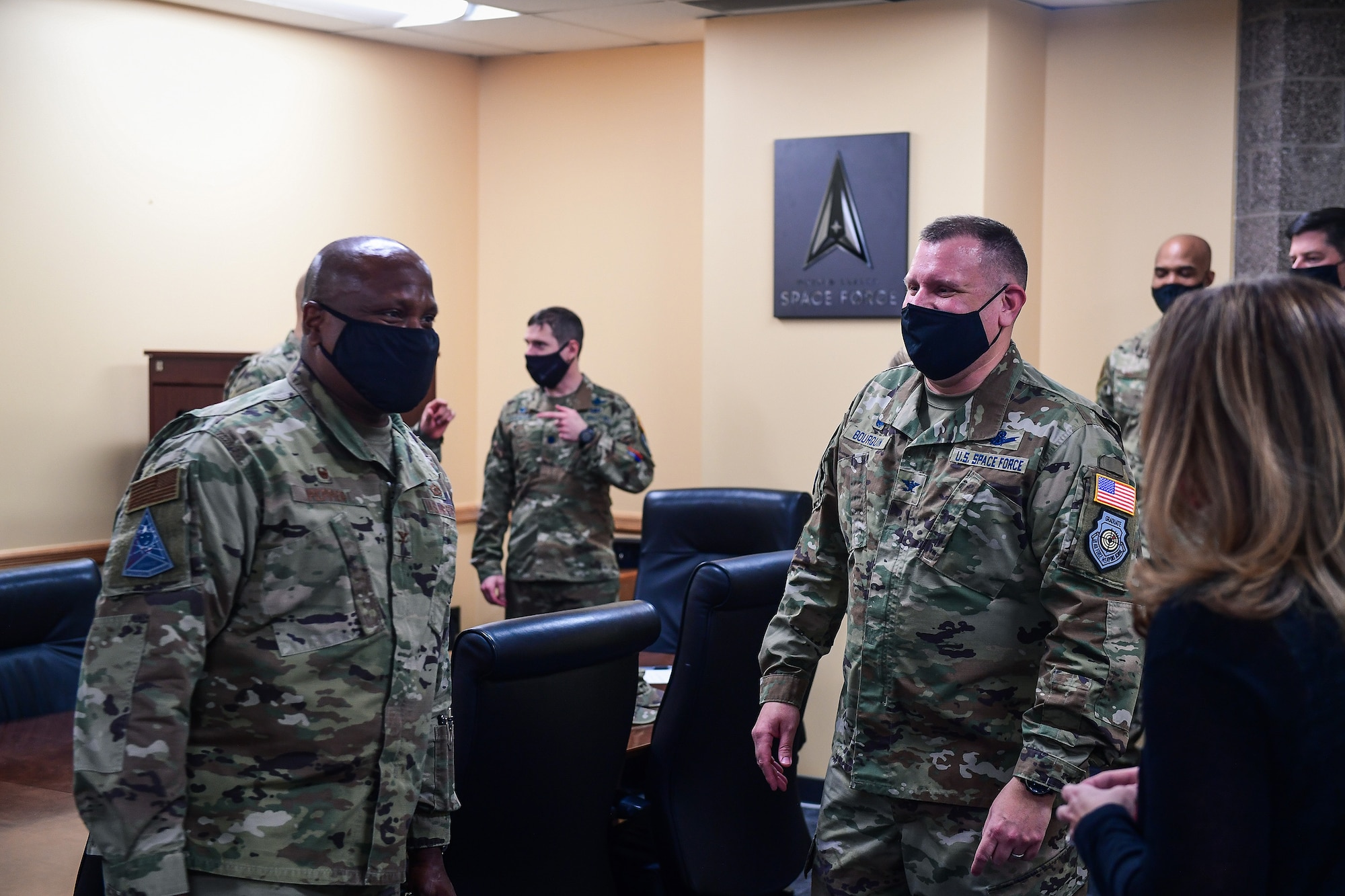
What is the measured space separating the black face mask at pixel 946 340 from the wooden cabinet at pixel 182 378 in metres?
2.57

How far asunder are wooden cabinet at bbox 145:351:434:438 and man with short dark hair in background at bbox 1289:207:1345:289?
2631 millimetres

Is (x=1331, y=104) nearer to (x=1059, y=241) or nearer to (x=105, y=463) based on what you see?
(x=1059, y=241)

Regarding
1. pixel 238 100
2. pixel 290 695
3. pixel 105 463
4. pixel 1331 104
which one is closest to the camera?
pixel 290 695

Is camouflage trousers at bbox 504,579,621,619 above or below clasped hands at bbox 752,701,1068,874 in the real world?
below

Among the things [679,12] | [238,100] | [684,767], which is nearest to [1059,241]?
[679,12]

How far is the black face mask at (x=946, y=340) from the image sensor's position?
2117 millimetres

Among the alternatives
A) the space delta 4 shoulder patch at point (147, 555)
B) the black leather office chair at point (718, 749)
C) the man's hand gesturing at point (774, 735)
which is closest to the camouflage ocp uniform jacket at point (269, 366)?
the black leather office chair at point (718, 749)

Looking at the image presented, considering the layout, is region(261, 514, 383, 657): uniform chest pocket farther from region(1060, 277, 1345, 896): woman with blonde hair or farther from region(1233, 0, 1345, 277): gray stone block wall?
region(1233, 0, 1345, 277): gray stone block wall

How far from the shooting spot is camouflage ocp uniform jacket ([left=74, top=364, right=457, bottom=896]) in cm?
155

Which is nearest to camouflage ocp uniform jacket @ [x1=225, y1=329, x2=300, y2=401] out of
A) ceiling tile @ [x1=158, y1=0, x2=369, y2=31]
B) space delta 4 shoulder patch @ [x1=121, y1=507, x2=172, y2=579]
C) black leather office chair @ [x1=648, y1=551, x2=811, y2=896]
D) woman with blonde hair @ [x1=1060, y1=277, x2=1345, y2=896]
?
black leather office chair @ [x1=648, y1=551, x2=811, y2=896]

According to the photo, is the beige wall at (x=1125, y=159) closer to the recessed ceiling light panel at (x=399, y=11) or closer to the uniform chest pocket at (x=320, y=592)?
the recessed ceiling light panel at (x=399, y=11)

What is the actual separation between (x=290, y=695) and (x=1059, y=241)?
375 centimetres

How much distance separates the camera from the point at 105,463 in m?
4.56

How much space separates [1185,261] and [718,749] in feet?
7.70
